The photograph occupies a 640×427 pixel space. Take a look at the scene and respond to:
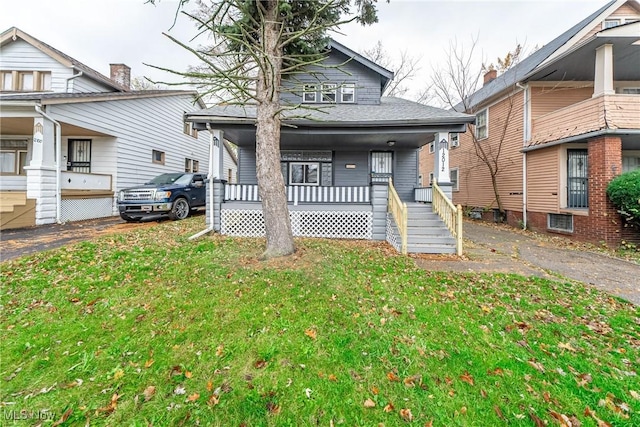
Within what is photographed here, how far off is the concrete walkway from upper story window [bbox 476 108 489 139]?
7770 millimetres

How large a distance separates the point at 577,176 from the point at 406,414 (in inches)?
486

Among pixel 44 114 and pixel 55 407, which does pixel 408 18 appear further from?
pixel 55 407

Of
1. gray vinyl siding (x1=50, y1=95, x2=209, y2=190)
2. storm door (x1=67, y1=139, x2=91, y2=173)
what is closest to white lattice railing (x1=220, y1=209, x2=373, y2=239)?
gray vinyl siding (x1=50, y1=95, x2=209, y2=190)

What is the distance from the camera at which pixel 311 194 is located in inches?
351

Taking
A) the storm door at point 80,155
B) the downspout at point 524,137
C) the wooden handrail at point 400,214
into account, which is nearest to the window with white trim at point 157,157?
the storm door at point 80,155

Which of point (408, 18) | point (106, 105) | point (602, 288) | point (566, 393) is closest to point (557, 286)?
point (602, 288)

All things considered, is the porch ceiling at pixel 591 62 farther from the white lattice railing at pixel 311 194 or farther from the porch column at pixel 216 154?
the porch column at pixel 216 154

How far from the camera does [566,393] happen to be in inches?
97.3

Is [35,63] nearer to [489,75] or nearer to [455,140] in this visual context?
[455,140]

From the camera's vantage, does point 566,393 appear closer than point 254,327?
Yes

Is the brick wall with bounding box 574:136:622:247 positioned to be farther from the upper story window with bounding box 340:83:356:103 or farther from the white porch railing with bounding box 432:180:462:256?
the upper story window with bounding box 340:83:356:103

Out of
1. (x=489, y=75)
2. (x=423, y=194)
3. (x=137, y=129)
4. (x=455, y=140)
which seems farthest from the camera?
(x=455, y=140)

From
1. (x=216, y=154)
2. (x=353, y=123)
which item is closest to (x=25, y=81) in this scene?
(x=216, y=154)

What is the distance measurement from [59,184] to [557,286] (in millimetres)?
14812
